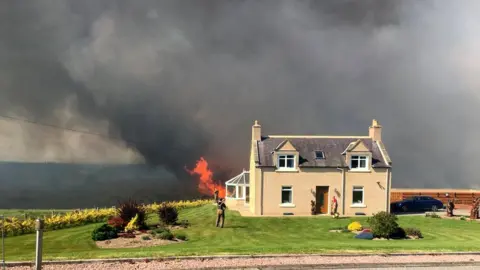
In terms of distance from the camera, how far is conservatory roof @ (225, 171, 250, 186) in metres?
48.7

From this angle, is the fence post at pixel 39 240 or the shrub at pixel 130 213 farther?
the shrub at pixel 130 213

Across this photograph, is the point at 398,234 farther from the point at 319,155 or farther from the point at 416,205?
the point at 416,205

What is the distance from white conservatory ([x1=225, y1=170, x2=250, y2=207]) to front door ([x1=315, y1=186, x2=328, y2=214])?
9090 mm

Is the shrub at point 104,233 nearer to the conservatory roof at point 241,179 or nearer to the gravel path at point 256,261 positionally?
the gravel path at point 256,261

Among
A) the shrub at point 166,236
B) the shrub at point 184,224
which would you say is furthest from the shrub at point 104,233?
the shrub at point 184,224

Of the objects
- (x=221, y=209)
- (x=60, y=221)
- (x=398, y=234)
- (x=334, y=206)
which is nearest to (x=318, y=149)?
(x=334, y=206)

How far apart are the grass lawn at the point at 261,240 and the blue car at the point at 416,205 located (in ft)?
19.3

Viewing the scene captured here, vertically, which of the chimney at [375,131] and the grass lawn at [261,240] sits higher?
the chimney at [375,131]

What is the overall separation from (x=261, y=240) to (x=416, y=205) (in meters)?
26.9

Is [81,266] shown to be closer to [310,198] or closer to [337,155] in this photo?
[310,198]

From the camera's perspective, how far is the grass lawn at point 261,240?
22516 mm

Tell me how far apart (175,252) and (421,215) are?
30579 mm

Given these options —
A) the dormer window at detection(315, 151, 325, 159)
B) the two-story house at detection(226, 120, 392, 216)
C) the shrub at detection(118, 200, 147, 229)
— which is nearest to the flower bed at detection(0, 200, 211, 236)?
the shrub at detection(118, 200, 147, 229)

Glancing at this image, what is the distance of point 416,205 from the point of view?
158 feet
